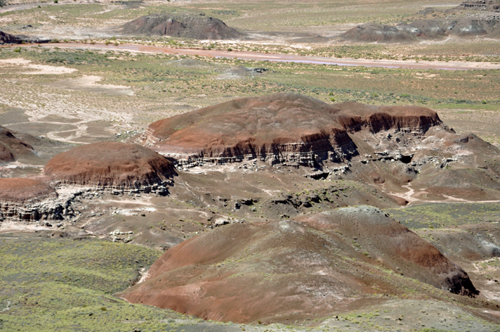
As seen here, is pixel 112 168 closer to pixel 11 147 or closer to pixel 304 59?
pixel 11 147

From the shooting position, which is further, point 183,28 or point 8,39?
point 183,28

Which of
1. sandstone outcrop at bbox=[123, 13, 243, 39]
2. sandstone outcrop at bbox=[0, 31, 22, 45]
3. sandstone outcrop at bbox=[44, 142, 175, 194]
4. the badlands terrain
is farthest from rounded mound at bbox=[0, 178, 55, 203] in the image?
sandstone outcrop at bbox=[123, 13, 243, 39]

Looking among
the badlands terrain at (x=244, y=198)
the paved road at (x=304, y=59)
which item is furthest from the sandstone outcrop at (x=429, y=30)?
the badlands terrain at (x=244, y=198)

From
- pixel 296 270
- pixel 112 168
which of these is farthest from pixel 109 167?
pixel 296 270

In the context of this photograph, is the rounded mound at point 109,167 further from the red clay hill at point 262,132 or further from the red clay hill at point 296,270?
the red clay hill at point 296,270

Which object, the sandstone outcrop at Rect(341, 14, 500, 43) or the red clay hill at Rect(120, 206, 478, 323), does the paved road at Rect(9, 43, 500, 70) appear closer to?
the sandstone outcrop at Rect(341, 14, 500, 43)
